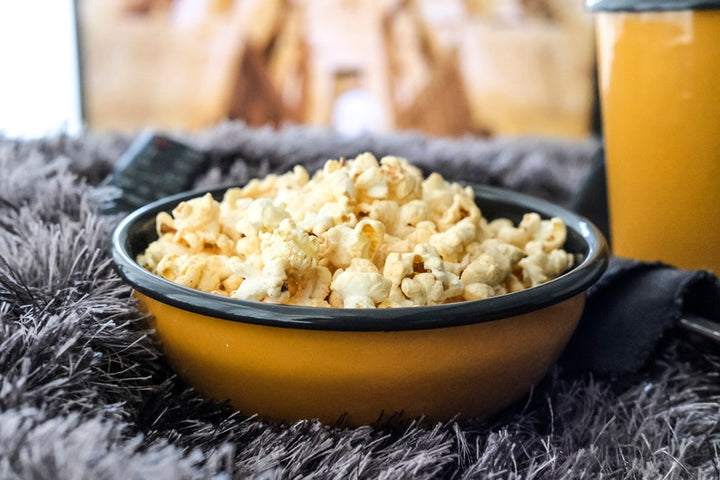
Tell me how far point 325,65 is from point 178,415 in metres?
1.52

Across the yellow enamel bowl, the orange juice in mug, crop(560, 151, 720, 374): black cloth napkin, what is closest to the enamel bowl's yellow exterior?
the yellow enamel bowl

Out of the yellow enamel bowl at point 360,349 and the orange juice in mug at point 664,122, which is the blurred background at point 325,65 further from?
the yellow enamel bowl at point 360,349

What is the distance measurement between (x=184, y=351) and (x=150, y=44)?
5.10 ft

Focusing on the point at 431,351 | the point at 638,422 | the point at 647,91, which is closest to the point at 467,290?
the point at 431,351

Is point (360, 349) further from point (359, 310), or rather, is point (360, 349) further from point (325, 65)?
point (325, 65)

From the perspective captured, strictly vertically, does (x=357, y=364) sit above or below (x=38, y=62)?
below

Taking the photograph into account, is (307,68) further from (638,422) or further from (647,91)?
(638,422)

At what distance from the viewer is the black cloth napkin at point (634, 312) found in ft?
1.91

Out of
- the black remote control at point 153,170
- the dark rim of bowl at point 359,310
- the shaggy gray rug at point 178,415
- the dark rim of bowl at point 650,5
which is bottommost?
the shaggy gray rug at point 178,415

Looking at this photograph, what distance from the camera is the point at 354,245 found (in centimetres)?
48

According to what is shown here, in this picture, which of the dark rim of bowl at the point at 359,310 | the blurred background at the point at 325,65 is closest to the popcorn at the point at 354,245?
the dark rim of bowl at the point at 359,310

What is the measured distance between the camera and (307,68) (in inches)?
74.4

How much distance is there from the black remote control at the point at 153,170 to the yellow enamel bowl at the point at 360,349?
265 mm

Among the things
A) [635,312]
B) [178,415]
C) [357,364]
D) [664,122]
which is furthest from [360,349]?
[664,122]
